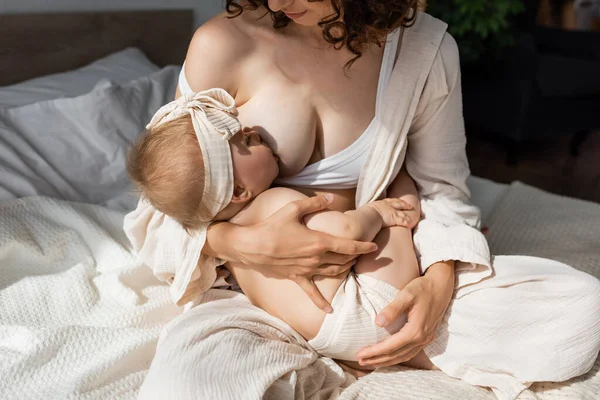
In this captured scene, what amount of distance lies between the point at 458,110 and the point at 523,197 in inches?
28.0

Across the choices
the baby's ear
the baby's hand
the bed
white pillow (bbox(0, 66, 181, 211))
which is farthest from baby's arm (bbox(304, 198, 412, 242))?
white pillow (bbox(0, 66, 181, 211))

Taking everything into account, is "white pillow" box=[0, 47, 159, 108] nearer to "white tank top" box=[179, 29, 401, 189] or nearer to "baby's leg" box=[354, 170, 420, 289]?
"white tank top" box=[179, 29, 401, 189]

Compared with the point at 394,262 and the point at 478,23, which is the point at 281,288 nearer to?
the point at 394,262

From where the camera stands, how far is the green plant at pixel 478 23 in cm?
324

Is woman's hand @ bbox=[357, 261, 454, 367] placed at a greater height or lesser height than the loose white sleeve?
lesser

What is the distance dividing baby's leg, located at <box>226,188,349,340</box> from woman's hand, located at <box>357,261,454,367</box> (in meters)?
0.10

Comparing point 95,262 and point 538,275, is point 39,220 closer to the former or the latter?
point 95,262

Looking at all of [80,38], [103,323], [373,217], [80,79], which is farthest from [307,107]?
[80,38]

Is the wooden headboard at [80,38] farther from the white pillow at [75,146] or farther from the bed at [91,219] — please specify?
the white pillow at [75,146]

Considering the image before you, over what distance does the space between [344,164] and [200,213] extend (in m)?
0.30

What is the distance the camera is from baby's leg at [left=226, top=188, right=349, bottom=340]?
1058mm

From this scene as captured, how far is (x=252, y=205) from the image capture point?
3.61 ft

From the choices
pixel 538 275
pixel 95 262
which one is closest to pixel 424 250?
pixel 538 275

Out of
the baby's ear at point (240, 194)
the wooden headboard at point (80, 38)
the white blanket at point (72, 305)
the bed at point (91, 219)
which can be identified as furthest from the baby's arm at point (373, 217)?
the wooden headboard at point (80, 38)
